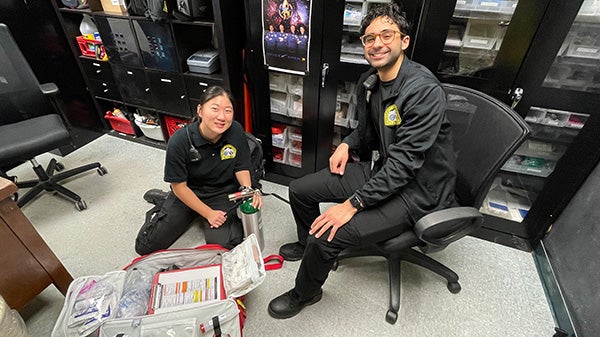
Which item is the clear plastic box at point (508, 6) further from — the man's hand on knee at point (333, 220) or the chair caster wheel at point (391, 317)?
the chair caster wheel at point (391, 317)

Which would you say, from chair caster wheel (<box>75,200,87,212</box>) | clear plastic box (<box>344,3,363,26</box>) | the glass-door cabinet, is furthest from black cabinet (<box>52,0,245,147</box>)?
the glass-door cabinet

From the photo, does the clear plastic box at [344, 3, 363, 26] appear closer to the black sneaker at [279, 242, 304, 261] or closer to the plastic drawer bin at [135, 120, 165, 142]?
the black sneaker at [279, 242, 304, 261]

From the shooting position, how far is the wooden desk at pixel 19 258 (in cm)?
105

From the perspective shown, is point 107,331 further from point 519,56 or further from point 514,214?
point 514,214

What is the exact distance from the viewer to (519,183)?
1718 mm

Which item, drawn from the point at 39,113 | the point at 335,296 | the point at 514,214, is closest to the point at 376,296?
the point at 335,296

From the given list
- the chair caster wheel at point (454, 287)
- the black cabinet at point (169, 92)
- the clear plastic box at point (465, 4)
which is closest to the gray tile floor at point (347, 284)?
the chair caster wheel at point (454, 287)

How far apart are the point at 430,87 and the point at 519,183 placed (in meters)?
1.13

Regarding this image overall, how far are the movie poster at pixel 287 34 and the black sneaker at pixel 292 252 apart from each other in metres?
1.05

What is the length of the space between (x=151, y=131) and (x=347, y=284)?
7.21ft

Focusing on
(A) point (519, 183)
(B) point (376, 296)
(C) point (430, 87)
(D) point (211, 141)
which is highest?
(C) point (430, 87)

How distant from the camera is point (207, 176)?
1.56 metres

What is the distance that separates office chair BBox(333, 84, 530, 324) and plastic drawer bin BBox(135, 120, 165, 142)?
2.21m

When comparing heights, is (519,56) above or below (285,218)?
above
